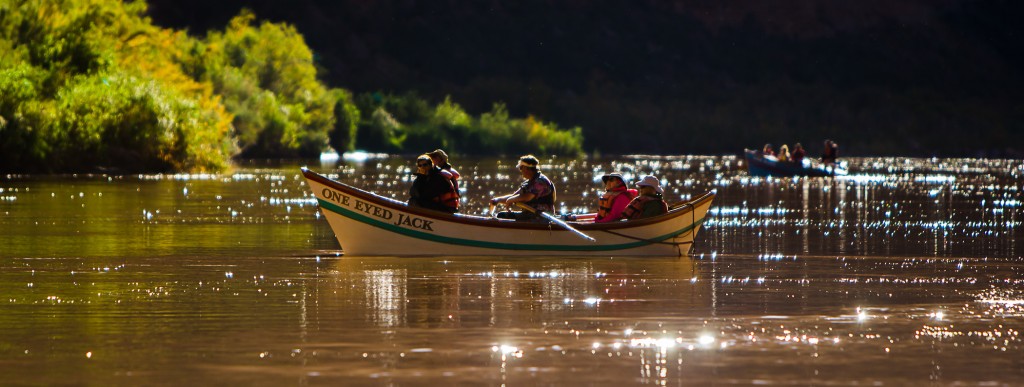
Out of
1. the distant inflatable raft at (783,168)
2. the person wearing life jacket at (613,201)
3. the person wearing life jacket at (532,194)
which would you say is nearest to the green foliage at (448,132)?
the distant inflatable raft at (783,168)

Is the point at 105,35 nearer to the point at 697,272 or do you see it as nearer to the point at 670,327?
the point at 697,272

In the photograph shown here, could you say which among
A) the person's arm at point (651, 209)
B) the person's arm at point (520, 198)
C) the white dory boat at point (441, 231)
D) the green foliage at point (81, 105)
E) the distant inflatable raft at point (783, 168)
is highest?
the green foliage at point (81, 105)

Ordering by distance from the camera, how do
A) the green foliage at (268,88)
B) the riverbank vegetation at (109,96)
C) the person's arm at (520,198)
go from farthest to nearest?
the green foliage at (268,88) → the riverbank vegetation at (109,96) → the person's arm at (520,198)

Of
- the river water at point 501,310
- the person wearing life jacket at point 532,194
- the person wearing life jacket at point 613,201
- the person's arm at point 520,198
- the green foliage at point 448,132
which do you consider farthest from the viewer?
Answer: the green foliage at point 448,132

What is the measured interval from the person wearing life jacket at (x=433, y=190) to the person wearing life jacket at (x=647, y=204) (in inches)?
107

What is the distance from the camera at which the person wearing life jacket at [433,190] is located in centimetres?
2409

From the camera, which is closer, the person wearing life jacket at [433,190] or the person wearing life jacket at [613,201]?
the person wearing life jacket at [433,190]

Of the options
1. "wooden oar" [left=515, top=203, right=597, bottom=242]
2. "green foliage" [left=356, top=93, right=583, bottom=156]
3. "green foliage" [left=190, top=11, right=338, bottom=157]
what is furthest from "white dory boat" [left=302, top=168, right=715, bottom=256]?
"green foliage" [left=356, top=93, right=583, bottom=156]

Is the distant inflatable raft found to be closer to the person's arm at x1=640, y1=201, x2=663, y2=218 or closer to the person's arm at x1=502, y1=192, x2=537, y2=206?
the person's arm at x1=640, y1=201, x2=663, y2=218

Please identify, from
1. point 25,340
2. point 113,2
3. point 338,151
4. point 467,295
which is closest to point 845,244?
point 467,295

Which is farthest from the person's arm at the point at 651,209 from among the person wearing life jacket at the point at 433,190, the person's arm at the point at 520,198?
the person wearing life jacket at the point at 433,190

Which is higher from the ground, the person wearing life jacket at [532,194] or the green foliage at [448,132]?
the green foliage at [448,132]

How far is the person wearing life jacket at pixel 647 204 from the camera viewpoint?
24.8 m

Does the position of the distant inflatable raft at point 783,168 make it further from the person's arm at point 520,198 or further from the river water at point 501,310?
the person's arm at point 520,198
